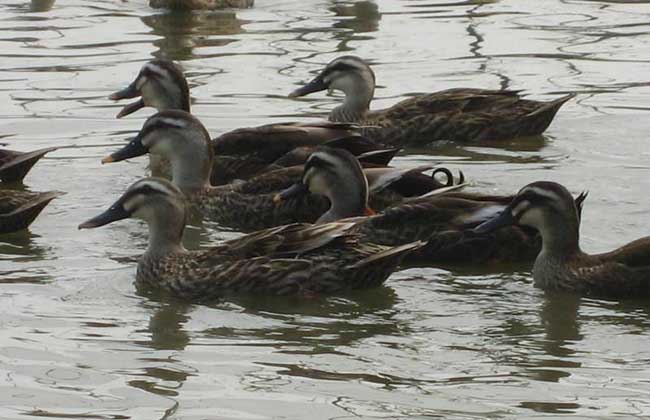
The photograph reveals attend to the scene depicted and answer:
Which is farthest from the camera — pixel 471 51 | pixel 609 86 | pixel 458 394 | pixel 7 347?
pixel 471 51

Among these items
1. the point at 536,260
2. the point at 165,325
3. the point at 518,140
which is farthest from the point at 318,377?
the point at 518,140

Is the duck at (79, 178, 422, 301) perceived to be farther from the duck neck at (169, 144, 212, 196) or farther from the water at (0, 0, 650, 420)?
the duck neck at (169, 144, 212, 196)

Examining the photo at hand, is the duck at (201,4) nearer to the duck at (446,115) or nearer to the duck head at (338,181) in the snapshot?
the duck at (446,115)

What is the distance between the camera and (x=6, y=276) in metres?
9.93

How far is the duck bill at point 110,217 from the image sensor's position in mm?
10227

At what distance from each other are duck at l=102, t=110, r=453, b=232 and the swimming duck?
1.51 feet

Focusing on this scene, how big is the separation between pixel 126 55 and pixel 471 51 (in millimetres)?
3116

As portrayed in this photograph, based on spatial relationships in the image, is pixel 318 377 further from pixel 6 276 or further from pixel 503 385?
pixel 6 276

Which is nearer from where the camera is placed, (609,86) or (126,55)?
(609,86)

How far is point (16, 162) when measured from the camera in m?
11.9

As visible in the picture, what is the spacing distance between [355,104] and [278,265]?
4425 millimetres

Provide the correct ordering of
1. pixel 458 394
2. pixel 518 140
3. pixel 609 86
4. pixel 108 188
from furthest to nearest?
1. pixel 609 86
2. pixel 518 140
3. pixel 108 188
4. pixel 458 394

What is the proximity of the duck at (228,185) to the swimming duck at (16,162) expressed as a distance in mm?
461

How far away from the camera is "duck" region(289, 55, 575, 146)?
13.5 meters
